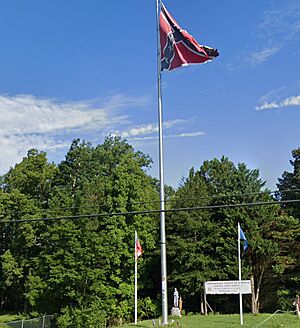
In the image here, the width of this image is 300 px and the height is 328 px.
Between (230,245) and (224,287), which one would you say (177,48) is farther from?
(230,245)

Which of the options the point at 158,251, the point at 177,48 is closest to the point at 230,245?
the point at 158,251

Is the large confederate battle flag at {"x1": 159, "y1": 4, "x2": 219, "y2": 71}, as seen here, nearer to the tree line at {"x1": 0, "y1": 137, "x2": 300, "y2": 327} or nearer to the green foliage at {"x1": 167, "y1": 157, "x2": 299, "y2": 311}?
the tree line at {"x1": 0, "y1": 137, "x2": 300, "y2": 327}

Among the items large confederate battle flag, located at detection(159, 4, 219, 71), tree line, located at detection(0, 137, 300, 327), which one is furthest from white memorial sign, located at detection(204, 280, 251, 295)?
large confederate battle flag, located at detection(159, 4, 219, 71)

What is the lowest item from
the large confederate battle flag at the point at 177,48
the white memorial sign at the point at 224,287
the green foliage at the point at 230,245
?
the white memorial sign at the point at 224,287

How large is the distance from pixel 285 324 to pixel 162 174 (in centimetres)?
845

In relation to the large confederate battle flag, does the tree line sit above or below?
below

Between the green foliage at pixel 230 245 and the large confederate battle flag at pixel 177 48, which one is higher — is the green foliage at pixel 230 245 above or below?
below

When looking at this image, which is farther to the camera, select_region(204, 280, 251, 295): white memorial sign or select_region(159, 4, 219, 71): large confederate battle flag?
select_region(204, 280, 251, 295): white memorial sign

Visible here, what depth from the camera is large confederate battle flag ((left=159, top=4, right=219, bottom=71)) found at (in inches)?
605

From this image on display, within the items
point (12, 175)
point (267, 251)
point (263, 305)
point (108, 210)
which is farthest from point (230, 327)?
point (12, 175)

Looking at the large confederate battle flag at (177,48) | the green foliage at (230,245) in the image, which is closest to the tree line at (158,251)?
the green foliage at (230,245)

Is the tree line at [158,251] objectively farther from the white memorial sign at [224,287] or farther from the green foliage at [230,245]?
the white memorial sign at [224,287]

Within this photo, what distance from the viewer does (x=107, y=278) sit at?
32.4 m

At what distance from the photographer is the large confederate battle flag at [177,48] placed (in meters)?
15.4
